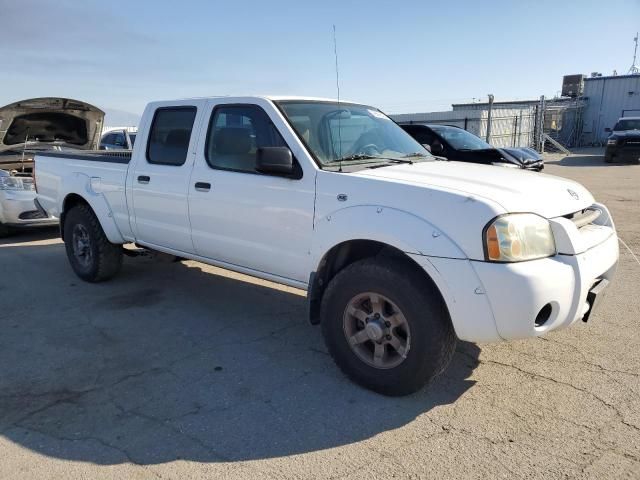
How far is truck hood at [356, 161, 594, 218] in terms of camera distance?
3.02 m

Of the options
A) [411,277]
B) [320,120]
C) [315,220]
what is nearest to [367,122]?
[320,120]

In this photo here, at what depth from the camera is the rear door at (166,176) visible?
4523mm

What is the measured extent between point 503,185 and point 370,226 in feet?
2.86

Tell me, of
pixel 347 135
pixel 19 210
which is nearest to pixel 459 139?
pixel 347 135

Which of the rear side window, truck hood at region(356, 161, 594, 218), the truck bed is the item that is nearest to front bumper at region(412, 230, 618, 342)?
truck hood at region(356, 161, 594, 218)

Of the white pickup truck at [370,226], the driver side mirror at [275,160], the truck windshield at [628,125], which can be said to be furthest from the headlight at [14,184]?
the truck windshield at [628,125]

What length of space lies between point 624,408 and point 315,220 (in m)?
2.22

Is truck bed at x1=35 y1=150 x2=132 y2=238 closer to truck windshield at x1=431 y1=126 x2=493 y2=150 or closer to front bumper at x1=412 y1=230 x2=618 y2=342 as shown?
front bumper at x1=412 y1=230 x2=618 y2=342

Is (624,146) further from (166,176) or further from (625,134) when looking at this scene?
(166,176)

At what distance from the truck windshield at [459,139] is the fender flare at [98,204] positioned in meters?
6.89

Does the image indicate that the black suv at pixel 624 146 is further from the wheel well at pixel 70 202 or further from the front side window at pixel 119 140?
the wheel well at pixel 70 202

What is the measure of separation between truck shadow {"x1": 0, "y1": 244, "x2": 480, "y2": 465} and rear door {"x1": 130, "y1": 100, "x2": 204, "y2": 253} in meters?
0.78

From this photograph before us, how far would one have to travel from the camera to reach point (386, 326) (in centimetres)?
328

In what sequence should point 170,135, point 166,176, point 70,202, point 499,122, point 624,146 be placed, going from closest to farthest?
1. point 166,176
2. point 170,135
3. point 70,202
4. point 624,146
5. point 499,122
